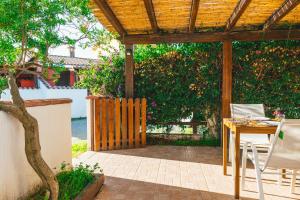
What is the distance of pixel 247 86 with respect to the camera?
662 cm

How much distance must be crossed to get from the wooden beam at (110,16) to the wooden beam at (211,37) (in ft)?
1.34

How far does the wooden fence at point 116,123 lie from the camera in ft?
20.4

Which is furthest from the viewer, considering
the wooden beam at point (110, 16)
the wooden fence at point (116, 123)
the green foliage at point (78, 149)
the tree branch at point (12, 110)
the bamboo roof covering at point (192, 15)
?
the wooden fence at point (116, 123)

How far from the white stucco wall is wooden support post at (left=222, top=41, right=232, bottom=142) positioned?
3.60 meters

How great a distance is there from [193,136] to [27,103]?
4755 mm

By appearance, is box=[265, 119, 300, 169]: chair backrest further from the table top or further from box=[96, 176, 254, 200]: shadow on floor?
box=[96, 176, 254, 200]: shadow on floor

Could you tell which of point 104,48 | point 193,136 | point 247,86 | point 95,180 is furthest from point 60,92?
point 95,180

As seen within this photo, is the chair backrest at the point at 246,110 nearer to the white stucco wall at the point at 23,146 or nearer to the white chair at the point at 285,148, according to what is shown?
the white chair at the point at 285,148

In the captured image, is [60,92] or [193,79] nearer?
[193,79]

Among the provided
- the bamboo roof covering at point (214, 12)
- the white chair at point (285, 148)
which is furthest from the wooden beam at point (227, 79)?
the white chair at point (285, 148)

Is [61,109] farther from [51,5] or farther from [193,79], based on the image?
[193,79]

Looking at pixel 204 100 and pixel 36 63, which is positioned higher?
pixel 36 63

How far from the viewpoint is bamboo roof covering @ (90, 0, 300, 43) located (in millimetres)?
4758

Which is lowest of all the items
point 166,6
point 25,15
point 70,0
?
point 25,15
